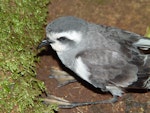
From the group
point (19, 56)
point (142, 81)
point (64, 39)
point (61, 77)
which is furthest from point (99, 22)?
point (19, 56)

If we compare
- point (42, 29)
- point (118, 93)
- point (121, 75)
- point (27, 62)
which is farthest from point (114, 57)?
point (42, 29)

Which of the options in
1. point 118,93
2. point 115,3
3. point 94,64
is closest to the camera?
point 94,64

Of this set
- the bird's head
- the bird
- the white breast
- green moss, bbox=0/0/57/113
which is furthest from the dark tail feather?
green moss, bbox=0/0/57/113

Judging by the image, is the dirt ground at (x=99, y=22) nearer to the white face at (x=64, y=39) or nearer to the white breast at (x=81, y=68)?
the white breast at (x=81, y=68)

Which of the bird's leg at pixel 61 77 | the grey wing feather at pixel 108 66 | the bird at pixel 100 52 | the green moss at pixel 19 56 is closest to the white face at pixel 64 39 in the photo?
the bird at pixel 100 52

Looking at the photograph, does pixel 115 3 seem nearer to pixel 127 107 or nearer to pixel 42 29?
pixel 42 29

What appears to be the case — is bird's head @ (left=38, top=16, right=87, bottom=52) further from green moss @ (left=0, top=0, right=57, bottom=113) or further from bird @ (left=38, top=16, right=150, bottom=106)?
green moss @ (left=0, top=0, right=57, bottom=113)
